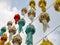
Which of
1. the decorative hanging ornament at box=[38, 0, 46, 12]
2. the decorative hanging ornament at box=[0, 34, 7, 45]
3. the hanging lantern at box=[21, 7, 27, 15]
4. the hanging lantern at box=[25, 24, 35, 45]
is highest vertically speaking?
the decorative hanging ornament at box=[38, 0, 46, 12]

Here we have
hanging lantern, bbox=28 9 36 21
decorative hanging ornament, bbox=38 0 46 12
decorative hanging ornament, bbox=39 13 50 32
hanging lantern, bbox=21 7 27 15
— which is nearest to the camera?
decorative hanging ornament, bbox=39 13 50 32

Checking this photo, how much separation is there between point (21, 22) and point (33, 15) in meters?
0.88

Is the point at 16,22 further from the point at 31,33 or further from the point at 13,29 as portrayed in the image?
the point at 31,33

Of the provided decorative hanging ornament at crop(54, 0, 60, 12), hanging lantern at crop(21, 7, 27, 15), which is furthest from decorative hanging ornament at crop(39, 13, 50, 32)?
hanging lantern at crop(21, 7, 27, 15)

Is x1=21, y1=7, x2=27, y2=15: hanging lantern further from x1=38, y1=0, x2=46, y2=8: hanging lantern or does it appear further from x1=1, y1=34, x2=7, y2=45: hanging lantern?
x1=38, y1=0, x2=46, y2=8: hanging lantern

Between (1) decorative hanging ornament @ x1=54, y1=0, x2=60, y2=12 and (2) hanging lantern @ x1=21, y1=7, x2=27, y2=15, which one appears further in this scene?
(2) hanging lantern @ x1=21, y1=7, x2=27, y2=15

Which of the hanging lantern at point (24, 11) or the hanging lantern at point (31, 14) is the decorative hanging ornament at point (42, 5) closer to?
the hanging lantern at point (31, 14)

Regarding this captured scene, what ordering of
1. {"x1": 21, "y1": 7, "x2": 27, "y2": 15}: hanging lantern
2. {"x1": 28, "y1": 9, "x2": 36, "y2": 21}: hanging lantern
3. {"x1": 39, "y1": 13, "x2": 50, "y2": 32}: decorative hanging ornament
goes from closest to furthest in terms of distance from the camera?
{"x1": 39, "y1": 13, "x2": 50, "y2": 32}: decorative hanging ornament < {"x1": 28, "y1": 9, "x2": 36, "y2": 21}: hanging lantern < {"x1": 21, "y1": 7, "x2": 27, "y2": 15}: hanging lantern

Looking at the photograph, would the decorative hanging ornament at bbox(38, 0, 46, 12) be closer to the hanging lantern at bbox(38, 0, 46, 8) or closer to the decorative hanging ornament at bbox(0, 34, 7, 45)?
the hanging lantern at bbox(38, 0, 46, 8)

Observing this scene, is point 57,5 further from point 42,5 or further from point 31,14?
point 31,14

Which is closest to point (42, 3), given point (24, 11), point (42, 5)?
point (42, 5)

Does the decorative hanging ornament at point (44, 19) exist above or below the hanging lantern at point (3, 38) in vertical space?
above

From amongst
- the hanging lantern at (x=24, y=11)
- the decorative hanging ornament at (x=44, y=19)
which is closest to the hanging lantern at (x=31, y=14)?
the decorative hanging ornament at (x=44, y=19)

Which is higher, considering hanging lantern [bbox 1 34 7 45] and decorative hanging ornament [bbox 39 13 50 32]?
decorative hanging ornament [bbox 39 13 50 32]
